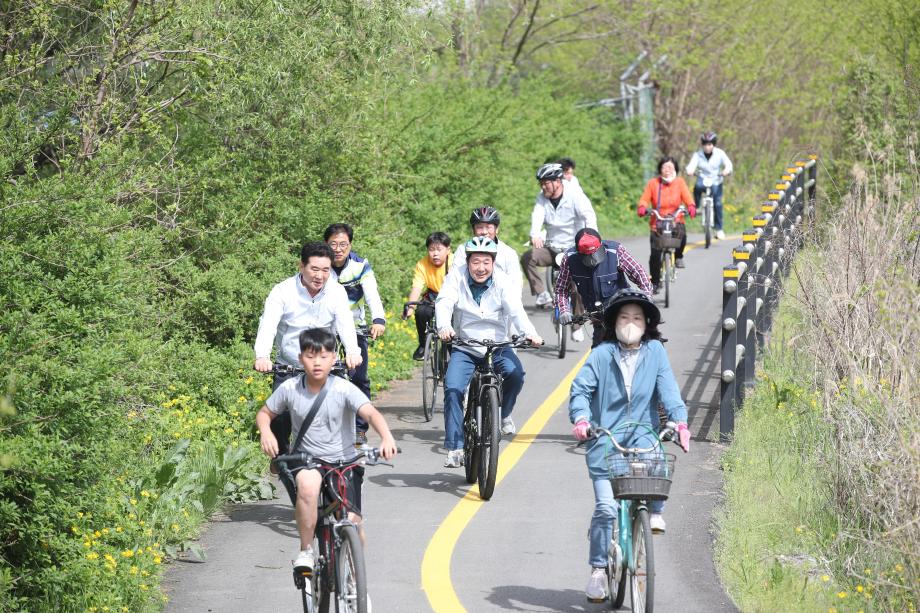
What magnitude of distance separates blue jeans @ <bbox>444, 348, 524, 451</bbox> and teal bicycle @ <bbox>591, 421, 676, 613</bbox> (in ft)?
10.2

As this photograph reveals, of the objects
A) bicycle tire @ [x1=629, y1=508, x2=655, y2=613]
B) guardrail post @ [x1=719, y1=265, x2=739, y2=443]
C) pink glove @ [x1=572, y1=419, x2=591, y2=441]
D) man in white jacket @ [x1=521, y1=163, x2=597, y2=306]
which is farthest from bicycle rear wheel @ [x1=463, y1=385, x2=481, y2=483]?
man in white jacket @ [x1=521, y1=163, x2=597, y2=306]

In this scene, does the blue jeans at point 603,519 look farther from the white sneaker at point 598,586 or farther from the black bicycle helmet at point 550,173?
the black bicycle helmet at point 550,173

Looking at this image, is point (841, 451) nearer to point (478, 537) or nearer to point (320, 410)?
point (478, 537)

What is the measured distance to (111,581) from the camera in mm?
8039

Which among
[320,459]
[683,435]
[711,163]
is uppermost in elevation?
[711,163]

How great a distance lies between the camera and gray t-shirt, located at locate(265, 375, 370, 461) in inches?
293

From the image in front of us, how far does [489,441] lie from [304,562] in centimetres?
303

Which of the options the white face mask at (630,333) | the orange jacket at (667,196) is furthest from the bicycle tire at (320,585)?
the orange jacket at (667,196)

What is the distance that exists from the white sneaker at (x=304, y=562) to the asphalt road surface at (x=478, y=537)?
0.86 m

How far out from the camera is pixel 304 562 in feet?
23.7

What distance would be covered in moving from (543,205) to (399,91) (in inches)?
135

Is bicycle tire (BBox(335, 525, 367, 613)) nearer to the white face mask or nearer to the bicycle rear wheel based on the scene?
the white face mask

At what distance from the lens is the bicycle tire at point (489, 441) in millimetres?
10000

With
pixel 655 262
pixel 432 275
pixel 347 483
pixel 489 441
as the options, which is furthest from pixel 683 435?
pixel 655 262
